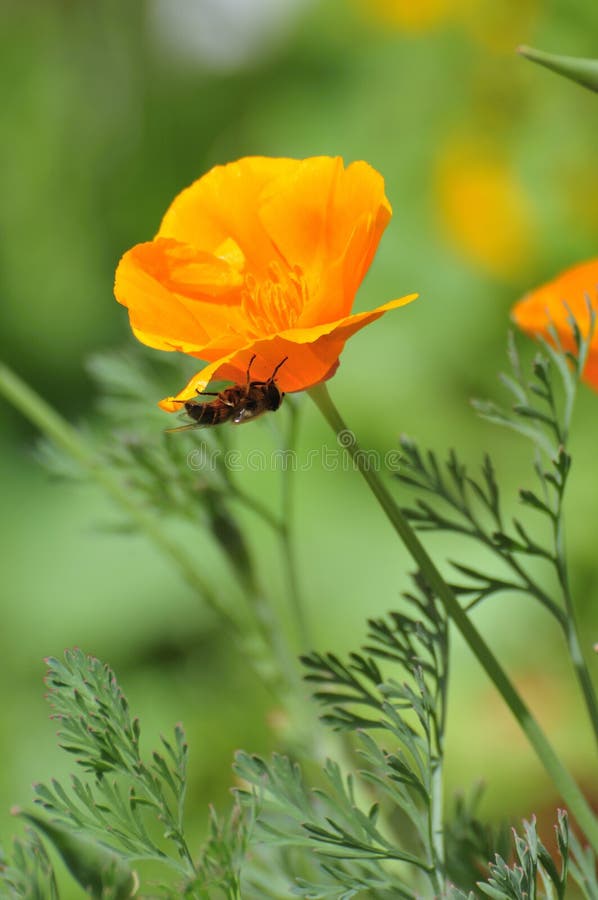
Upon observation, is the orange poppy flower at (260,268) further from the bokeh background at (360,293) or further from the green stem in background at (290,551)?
the bokeh background at (360,293)

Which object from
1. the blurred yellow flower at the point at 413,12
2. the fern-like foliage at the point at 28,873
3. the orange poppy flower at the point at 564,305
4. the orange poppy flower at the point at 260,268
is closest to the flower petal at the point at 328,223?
the orange poppy flower at the point at 260,268

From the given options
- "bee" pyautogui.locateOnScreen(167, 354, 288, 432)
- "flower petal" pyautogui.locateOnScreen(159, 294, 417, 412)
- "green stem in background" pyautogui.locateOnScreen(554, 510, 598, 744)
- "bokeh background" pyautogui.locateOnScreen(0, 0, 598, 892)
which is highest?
"bokeh background" pyautogui.locateOnScreen(0, 0, 598, 892)

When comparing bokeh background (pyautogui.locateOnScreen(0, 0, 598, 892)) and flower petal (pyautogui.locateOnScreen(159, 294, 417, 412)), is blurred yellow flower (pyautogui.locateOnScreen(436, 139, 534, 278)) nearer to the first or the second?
bokeh background (pyautogui.locateOnScreen(0, 0, 598, 892))

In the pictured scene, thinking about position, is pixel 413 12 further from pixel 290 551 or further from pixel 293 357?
pixel 293 357

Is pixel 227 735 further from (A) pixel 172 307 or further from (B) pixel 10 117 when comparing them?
(B) pixel 10 117

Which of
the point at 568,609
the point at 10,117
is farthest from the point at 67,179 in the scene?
the point at 568,609

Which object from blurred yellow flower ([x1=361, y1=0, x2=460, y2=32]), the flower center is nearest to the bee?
the flower center
